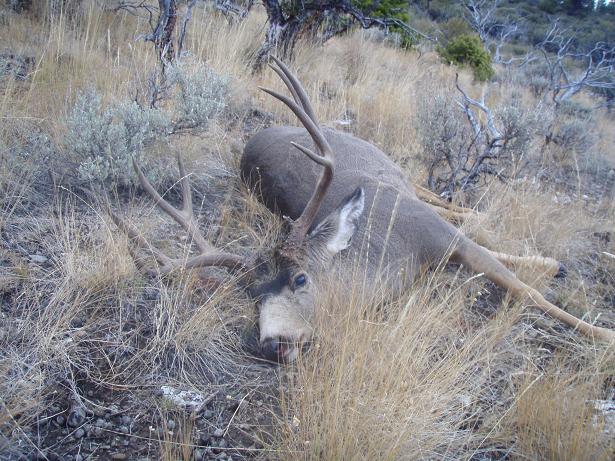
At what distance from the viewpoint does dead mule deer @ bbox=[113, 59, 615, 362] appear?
3129 millimetres

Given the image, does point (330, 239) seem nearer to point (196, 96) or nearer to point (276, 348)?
point (276, 348)

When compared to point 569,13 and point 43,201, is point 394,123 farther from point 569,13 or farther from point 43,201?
point 569,13

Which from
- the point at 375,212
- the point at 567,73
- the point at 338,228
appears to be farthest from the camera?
the point at 567,73

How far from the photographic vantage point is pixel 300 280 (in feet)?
10.6

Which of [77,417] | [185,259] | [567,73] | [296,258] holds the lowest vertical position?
[77,417]

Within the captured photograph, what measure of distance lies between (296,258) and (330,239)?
10.5 inches

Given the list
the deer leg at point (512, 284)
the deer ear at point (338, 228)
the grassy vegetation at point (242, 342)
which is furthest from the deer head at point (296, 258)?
the deer leg at point (512, 284)

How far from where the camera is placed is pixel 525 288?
11.8 feet

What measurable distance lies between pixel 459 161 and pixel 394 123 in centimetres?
162

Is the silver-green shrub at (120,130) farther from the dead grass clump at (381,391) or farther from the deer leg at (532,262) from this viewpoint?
the deer leg at (532,262)

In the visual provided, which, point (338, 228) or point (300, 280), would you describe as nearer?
point (300, 280)

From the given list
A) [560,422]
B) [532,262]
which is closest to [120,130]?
[532,262]

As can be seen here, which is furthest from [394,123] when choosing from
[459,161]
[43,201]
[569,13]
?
[569,13]

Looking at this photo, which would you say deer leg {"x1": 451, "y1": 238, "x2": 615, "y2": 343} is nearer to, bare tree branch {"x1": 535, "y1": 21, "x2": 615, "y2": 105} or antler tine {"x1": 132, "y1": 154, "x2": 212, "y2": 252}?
antler tine {"x1": 132, "y1": 154, "x2": 212, "y2": 252}
